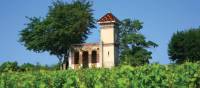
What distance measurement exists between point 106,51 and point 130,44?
8458mm

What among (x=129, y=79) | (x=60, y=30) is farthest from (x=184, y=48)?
(x=129, y=79)


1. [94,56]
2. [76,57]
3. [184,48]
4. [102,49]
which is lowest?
[76,57]

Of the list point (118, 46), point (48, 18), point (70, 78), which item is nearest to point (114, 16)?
point (118, 46)

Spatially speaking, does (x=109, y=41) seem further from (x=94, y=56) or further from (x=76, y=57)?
(x=76, y=57)

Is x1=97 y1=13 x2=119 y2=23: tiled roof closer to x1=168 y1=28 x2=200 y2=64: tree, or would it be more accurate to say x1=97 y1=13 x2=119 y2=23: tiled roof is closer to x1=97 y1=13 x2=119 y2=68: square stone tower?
x1=97 y1=13 x2=119 y2=68: square stone tower

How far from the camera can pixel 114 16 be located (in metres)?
84.1

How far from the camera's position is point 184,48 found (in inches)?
3268

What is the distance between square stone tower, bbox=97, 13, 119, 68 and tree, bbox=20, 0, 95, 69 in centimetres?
279

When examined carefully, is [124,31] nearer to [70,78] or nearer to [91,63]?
[91,63]

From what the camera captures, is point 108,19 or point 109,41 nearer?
point 109,41

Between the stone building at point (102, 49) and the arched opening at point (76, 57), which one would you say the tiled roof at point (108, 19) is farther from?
the arched opening at point (76, 57)

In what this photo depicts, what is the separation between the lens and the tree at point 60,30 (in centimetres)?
8219

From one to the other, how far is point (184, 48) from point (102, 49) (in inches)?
487

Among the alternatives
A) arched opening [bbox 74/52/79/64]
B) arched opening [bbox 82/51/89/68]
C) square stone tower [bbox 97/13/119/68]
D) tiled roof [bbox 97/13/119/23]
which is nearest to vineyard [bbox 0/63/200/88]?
square stone tower [bbox 97/13/119/68]
